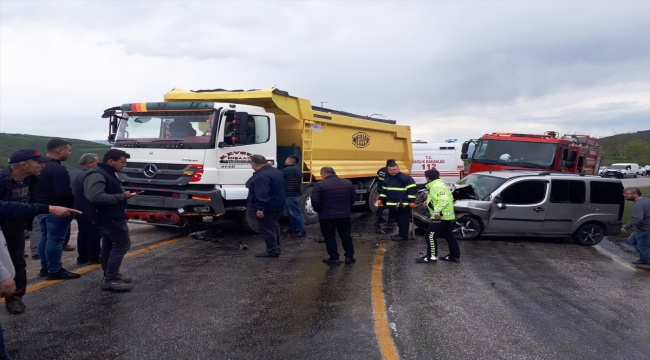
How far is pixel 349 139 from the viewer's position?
44.3 ft

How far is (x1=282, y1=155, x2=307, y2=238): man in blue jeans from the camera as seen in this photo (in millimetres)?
10336

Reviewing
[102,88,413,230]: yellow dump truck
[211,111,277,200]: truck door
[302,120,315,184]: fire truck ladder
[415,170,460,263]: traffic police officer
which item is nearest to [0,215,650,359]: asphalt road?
[415,170,460,263]: traffic police officer

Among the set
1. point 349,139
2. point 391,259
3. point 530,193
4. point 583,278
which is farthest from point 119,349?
point 349,139

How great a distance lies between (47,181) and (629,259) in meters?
9.52

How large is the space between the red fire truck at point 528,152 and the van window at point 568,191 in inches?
182

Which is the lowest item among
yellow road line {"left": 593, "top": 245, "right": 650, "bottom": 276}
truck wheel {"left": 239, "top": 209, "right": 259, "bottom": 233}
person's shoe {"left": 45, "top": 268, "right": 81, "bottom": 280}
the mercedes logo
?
yellow road line {"left": 593, "top": 245, "right": 650, "bottom": 276}

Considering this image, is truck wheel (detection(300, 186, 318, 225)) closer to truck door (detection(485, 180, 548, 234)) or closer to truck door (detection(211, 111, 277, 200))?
truck door (detection(211, 111, 277, 200))

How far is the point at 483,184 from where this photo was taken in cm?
1129

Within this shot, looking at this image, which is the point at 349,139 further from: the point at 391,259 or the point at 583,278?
the point at 583,278

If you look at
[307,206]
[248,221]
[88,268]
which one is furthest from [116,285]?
[307,206]

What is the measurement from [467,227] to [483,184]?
1148mm

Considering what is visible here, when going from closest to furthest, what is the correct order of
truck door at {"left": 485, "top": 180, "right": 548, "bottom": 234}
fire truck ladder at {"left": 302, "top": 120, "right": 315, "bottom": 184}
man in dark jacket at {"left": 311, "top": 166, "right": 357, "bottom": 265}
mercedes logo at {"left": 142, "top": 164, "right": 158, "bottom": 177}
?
man in dark jacket at {"left": 311, "top": 166, "right": 357, "bottom": 265}, mercedes logo at {"left": 142, "top": 164, "right": 158, "bottom": 177}, truck door at {"left": 485, "top": 180, "right": 548, "bottom": 234}, fire truck ladder at {"left": 302, "top": 120, "right": 315, "bottom": 184}

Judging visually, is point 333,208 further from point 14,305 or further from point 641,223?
point 641,223

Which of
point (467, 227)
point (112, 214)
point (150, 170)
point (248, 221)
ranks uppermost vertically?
point (150, 170)
